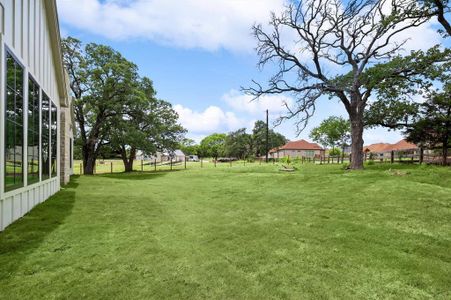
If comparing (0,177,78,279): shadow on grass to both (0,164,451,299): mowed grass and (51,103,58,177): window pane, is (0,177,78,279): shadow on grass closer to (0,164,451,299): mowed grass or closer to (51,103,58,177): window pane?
(0,164,451,299): mowed grass

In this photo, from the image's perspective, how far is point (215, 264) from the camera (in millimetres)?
3945

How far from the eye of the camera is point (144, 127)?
87.7 ft

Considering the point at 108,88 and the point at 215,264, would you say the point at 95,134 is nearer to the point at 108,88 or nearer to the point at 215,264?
the point at 108,88

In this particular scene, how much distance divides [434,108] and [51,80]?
22.1 metres

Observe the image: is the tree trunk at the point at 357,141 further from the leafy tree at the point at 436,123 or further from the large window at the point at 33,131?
the large window at the point at 33,131

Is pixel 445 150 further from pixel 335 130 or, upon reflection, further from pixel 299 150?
pixel 299 150

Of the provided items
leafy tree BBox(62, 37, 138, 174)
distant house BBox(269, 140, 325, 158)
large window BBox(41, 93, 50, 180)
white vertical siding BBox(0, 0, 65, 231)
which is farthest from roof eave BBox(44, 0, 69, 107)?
distant house BBox(269, 140, 325, 158)

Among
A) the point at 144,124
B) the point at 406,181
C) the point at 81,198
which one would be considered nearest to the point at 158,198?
the point at 81,198

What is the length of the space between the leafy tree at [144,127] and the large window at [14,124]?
16.0 metres

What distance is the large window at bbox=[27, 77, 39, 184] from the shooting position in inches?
276

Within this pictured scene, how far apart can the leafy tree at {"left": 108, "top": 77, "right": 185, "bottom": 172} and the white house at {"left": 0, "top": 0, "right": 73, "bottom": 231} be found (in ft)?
37.9

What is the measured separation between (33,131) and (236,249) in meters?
6.34

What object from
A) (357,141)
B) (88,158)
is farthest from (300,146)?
(88,158)

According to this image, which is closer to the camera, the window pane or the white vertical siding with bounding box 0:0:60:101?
the white vertical siding with bounding box 0:0:60:101
